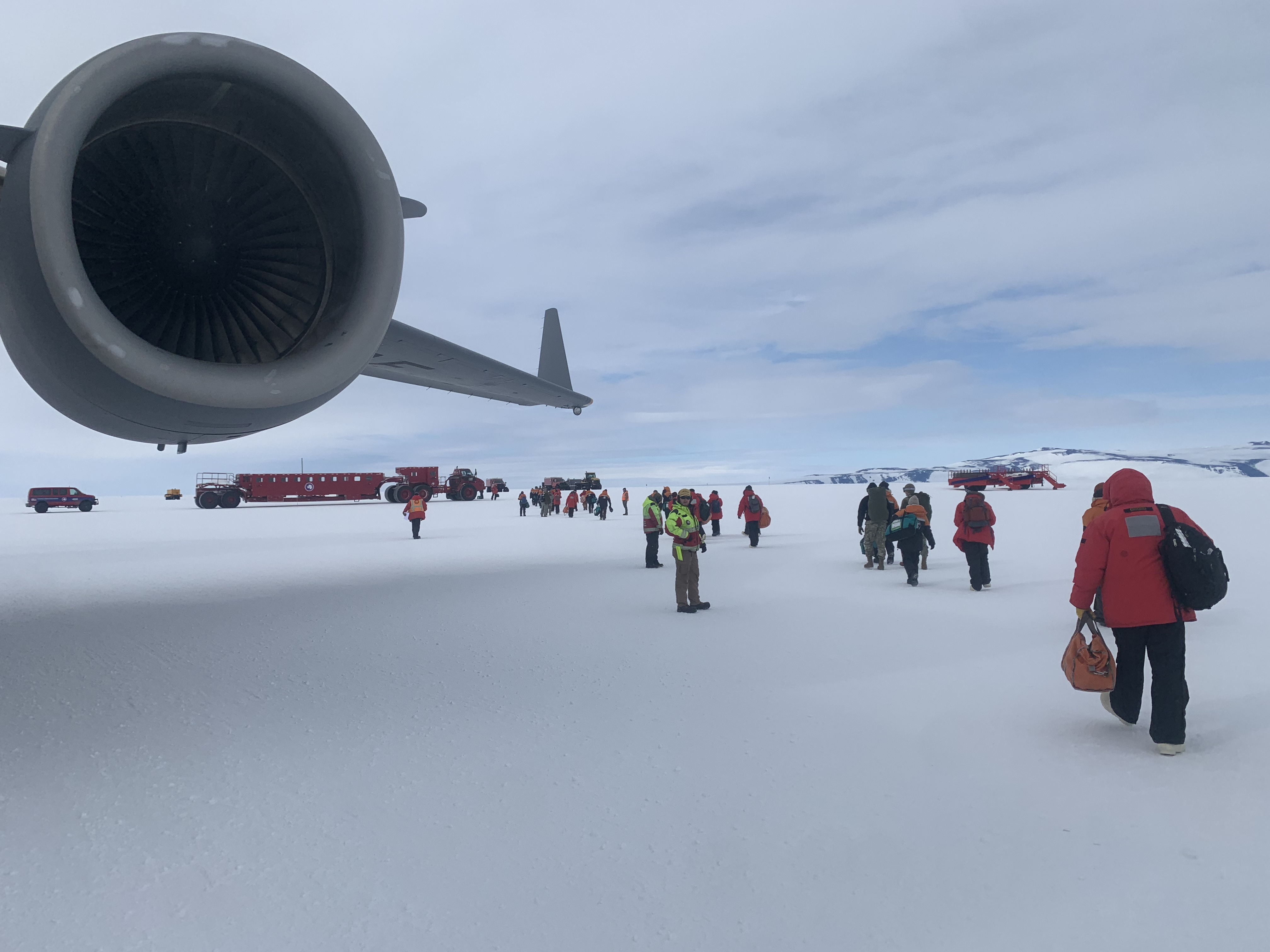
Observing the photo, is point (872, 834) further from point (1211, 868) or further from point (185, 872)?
point (185, 872)

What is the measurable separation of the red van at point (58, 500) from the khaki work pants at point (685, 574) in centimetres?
3591

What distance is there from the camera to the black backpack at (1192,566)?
346 cm

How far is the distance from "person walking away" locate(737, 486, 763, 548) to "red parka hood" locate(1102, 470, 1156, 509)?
1000 cm

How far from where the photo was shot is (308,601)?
25.9 feet

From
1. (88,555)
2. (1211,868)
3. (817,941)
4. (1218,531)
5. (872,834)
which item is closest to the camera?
(817,941)

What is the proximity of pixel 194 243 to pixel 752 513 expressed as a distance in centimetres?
1093

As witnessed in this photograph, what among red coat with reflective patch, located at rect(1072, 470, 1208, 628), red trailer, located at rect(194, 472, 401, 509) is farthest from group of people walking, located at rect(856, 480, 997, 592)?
red trailer, located at rect(194, 472, 401, 509)

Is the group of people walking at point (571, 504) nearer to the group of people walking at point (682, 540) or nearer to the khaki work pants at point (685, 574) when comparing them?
the group of people walking at point (682, 540)

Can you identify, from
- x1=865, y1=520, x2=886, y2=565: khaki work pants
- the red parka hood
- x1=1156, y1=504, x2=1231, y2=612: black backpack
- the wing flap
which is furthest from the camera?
x1=865, y1=520, x2=886, y2=565: khaki work pants

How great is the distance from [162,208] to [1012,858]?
6.54 meters

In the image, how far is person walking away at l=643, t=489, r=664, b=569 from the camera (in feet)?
35.5

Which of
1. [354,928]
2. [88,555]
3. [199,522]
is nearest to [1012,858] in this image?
[354,928]

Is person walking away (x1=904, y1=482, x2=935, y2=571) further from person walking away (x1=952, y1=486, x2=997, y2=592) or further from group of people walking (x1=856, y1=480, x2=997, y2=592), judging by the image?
person walking away (x1=952, y1=486, x2=997, y2=592)

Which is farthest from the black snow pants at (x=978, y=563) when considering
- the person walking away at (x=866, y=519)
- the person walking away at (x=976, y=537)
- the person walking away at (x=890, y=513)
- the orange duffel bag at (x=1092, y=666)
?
the orange duffel bag at (x=1092, y=666)
